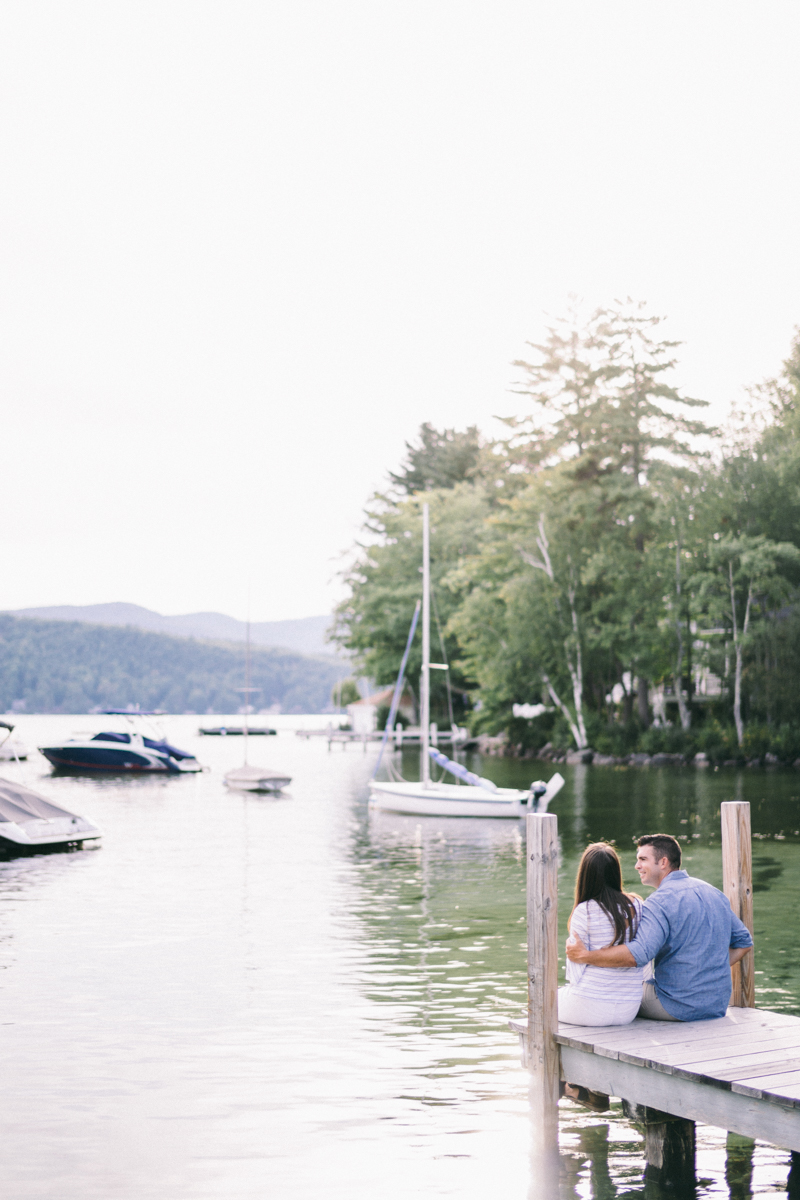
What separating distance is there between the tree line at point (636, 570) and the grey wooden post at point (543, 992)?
50.0 metres

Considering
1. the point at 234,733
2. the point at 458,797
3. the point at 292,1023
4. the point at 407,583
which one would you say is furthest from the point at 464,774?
the point at 234,733

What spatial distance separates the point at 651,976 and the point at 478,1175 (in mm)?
1752

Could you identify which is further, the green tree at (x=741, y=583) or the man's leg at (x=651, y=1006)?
the green tree at (x=741, y=583)

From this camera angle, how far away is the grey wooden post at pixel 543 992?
819cm

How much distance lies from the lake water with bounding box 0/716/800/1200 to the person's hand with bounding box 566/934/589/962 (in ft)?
4.78

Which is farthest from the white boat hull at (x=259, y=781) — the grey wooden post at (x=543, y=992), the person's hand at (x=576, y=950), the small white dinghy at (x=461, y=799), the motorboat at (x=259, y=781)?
the person's hand at (x=576, y=950)

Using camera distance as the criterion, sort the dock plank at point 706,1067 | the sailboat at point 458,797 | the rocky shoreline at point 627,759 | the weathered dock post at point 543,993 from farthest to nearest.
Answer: the rocky shoreline at point 627,759, the sailboat at point 458,797, the weathered dock post at point 543,993, the dock plank at point 706,1067

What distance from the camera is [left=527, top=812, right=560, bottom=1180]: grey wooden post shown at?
819 centimetres

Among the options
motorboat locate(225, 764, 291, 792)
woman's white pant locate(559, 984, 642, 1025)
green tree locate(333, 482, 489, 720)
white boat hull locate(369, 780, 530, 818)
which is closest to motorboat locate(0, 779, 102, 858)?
white boat hull locate(369, 780, 530, 818)

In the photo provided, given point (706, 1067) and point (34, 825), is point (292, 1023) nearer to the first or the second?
point (706, 1067)

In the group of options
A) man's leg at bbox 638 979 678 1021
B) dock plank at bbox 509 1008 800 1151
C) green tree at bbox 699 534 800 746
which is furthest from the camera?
green tree at bbox 699 534 800 746

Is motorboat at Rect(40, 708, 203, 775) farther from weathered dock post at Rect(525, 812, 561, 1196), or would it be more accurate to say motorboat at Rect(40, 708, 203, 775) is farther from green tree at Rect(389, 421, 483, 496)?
weathered dock post at Rect(525, 812, 561, 1196)

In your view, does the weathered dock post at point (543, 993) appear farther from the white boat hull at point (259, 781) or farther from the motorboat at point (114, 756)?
the motorboat at point (114, 756)

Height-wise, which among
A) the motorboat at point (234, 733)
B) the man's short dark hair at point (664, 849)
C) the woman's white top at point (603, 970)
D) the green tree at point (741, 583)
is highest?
the green tree at point (741, 583)
